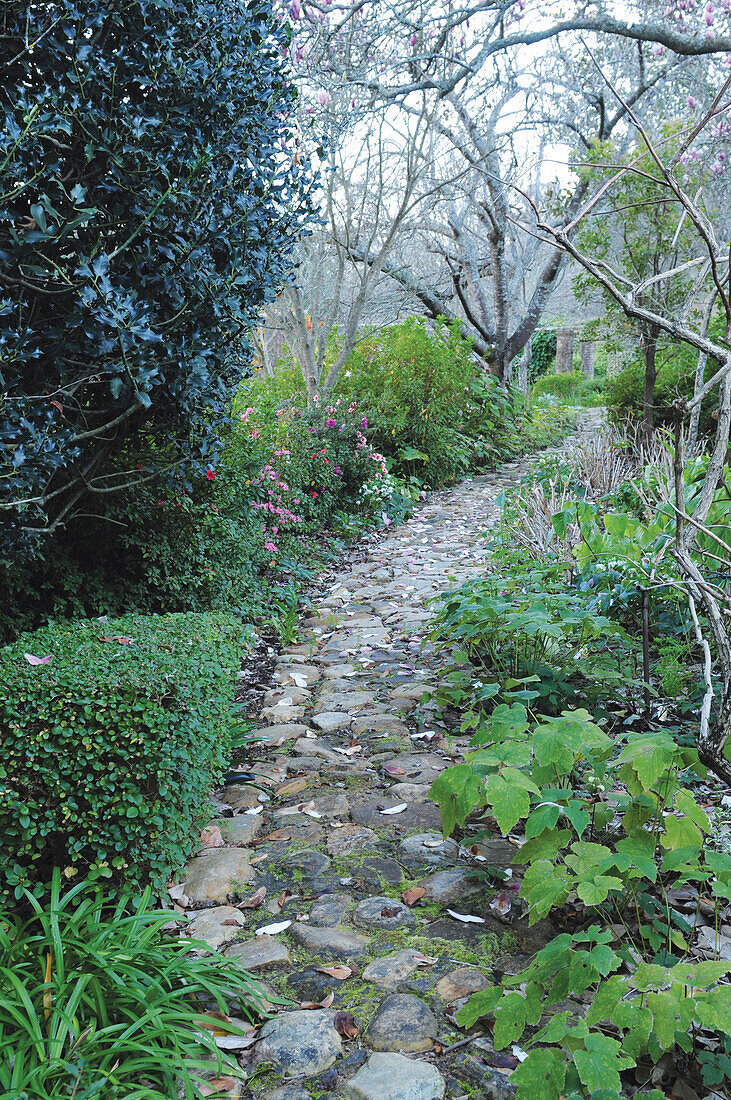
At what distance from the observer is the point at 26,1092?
4.91 ft

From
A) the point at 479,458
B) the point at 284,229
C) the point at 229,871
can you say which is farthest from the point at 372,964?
the point at 479,458

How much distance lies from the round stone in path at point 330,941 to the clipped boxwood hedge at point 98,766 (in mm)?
440

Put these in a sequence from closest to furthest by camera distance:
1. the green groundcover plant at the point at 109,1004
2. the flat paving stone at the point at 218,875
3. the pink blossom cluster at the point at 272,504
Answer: the green groundcover plant at the point at 109,1004 → the flat paving stone at the point at 218,875 → the pink blossom cluster at the point at 272,504

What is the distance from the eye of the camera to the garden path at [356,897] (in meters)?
1.66

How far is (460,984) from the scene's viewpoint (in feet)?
6.04

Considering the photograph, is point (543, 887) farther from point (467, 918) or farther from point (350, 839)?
point (350, 839)

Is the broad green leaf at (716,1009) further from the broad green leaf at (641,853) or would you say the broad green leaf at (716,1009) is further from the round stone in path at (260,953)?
the round stone in path at (260,953)

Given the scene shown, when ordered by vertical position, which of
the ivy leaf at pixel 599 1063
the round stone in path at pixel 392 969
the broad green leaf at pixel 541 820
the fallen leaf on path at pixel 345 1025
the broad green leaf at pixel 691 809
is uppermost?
the broad green leaf at pixel 691 809

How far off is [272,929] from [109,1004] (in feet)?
1.68

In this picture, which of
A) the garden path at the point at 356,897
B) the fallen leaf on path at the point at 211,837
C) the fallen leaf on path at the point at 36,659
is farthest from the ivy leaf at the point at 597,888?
the fallen leaf on path at the point at 36,659

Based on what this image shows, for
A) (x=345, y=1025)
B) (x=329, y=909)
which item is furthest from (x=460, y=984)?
(x=329, y=909)

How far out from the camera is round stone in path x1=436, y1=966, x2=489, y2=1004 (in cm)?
181

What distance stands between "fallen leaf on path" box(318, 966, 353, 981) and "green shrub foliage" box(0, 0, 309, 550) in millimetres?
1772

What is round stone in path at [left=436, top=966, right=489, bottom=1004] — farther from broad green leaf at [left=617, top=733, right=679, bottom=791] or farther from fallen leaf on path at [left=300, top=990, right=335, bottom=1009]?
broad green leaf at [left=617, top=733, right=679, bottom=791]
